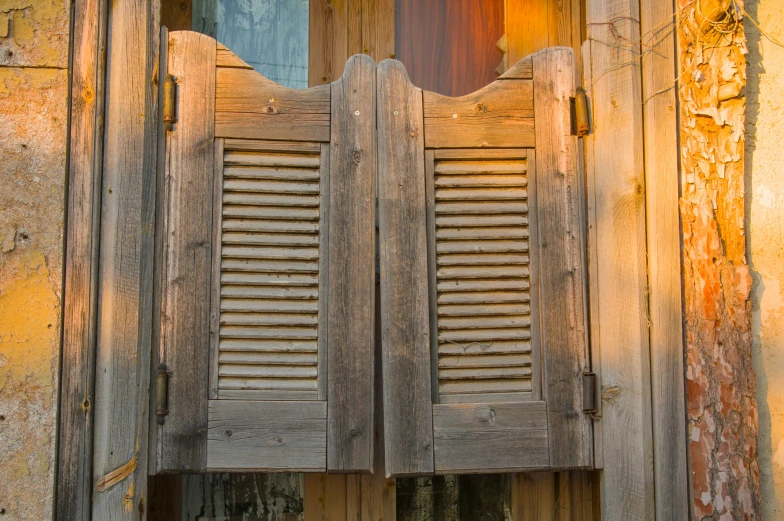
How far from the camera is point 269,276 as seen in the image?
7.24 ft

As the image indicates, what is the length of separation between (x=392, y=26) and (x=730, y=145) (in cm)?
128

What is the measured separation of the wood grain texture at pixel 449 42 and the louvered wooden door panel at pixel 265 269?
0.46m

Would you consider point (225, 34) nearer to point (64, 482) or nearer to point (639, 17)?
point (639, 17)

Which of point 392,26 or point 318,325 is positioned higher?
point 392,26

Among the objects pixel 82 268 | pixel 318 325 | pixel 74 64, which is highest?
pixel 74 64

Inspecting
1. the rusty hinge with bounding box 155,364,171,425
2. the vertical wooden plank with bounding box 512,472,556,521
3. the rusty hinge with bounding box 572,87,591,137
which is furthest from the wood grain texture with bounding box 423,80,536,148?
the vertical wooden plank with bounding box 512,472,556,521

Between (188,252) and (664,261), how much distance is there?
58.5 inches

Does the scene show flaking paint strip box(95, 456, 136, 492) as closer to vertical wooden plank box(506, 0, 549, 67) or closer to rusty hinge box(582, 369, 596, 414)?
rusty hinge box(582, 369, 596, 414)

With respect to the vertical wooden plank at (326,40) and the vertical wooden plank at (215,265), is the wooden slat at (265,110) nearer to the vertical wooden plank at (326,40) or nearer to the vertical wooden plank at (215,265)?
the vertical wooden plank at (215,265)

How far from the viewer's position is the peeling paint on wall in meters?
2.05

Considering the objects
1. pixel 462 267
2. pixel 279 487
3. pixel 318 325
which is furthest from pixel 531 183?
pixel 279 487

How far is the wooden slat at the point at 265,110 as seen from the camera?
2.22m

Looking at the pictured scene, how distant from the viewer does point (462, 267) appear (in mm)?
2258

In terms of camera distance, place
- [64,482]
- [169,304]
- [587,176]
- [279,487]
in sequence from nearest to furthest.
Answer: [64,482], [169,304], [587,176], [279,487]
